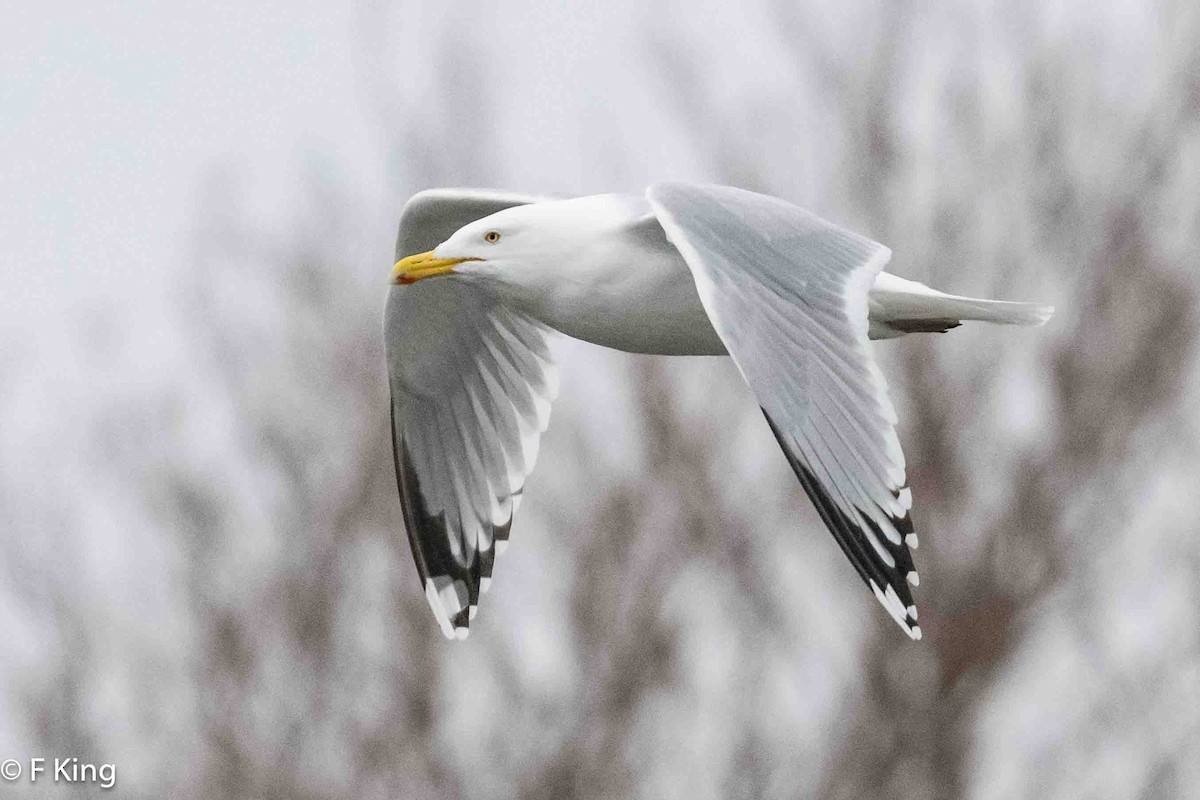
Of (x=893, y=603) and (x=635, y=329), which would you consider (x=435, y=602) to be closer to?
(x=635, y=329)

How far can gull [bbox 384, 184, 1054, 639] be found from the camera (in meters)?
3.38

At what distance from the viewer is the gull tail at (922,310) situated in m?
4.02

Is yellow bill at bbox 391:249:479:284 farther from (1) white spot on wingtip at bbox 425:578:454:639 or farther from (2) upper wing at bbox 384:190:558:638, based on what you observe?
(1) white spot on wingtip at bbox 425:578:454:639

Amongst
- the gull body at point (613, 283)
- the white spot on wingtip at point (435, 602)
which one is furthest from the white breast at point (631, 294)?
the white spot on wingtip at point (435, 602)

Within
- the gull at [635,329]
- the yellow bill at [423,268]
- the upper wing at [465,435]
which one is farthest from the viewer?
the upper wing at [465,435]

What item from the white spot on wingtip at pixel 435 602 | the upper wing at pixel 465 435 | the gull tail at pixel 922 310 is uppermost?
the gull tail at pixel 922 310

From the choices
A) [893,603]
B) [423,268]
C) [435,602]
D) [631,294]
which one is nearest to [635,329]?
[631,294]

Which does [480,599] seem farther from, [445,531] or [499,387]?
[499,387]

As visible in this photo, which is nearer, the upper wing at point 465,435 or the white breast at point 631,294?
the white breast at point 631,294

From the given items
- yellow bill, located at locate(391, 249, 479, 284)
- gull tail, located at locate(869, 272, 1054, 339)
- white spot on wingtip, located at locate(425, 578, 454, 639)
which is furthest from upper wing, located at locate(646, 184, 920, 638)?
white spot on wingtip, located at locate(425, 578, 454, 639)

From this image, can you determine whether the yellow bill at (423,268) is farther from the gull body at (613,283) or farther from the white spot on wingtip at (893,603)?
the white spot on wingtip at (893,603)

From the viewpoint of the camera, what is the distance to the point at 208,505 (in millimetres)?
8906

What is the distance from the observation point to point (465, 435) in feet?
16.1

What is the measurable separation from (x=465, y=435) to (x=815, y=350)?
4.94ft
